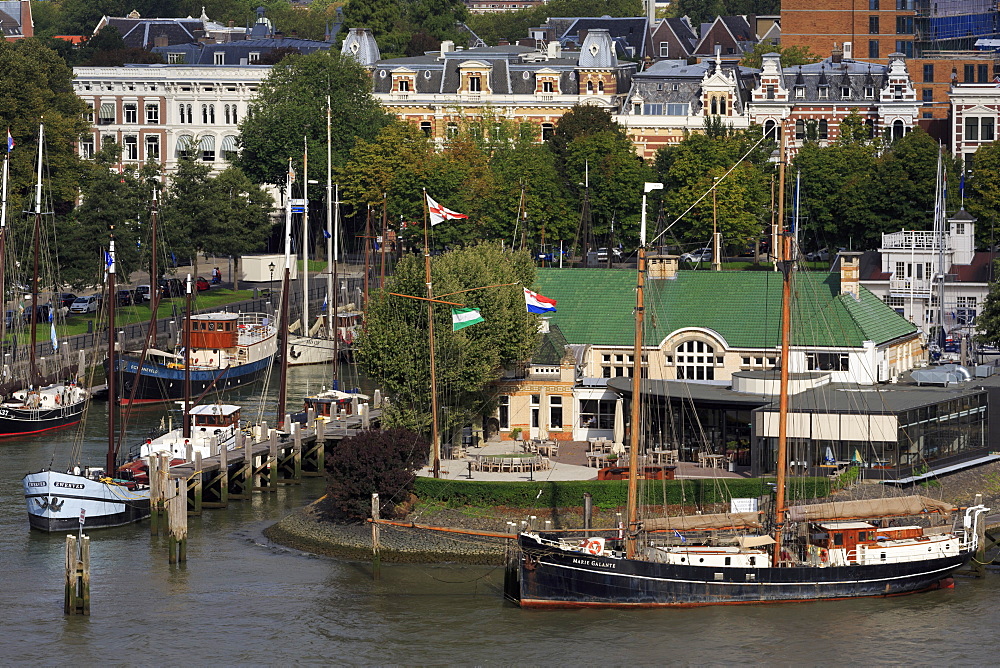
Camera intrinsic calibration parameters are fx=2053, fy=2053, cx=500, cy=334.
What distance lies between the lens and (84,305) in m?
125

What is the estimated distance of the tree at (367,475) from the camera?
235 ft

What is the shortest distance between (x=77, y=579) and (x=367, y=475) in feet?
37.5

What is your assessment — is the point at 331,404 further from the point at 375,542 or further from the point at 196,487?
the point at 375,542

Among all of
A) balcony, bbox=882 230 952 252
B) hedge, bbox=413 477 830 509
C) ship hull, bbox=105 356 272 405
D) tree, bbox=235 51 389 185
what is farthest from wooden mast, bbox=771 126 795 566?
tree, bbox=235 51 389 185

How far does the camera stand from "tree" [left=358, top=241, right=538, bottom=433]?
79.1 m

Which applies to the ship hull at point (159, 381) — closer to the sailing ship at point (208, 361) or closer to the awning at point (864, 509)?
the sailing ship at point (208, 361)

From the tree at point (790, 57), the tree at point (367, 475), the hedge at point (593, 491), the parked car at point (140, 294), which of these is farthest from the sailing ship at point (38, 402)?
the tree at point (790, 57)

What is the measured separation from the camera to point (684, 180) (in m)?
146

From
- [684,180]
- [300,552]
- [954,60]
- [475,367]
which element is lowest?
[300,552]

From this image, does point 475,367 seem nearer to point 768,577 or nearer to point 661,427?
point 661,427

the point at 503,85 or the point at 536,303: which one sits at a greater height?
the point at 503,85

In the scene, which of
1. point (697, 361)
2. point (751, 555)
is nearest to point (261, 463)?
point (697, 361)

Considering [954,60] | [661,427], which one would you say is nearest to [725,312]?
[661,427]

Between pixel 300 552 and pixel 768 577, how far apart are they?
1708 cm
